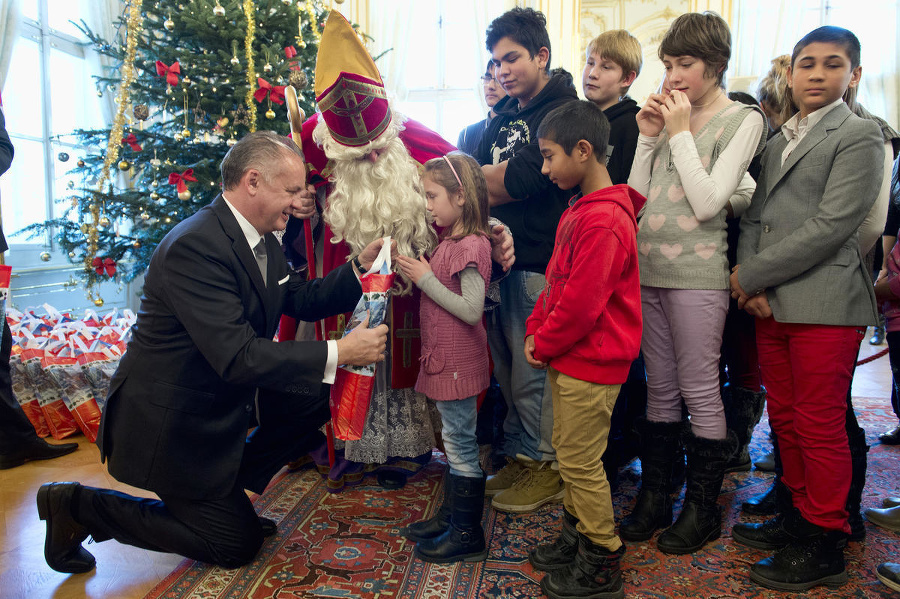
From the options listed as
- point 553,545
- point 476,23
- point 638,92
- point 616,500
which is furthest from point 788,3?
point 553,545

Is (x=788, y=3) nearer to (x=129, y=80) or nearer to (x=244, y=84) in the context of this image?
(x=244, y=84)

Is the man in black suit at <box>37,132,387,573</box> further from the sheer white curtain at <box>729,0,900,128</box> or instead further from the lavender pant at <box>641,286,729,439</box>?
the sheer white curtain at <box>729,0,900,128</box>

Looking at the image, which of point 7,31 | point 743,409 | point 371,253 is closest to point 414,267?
point 371,253

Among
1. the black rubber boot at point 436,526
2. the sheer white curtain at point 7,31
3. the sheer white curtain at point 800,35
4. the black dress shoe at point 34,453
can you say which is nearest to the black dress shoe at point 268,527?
the black rubber boot at point 436,526

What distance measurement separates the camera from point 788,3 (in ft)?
20.9

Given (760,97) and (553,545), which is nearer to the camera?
(553,545)

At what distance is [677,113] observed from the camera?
6.08 ft

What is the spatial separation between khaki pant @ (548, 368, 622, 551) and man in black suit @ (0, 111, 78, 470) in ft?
7.94

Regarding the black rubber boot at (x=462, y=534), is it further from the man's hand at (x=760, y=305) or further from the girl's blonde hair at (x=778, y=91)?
the girl's blonde hair at (x=778, y=91)

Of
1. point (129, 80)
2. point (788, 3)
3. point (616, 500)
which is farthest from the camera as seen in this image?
point (788, 3)

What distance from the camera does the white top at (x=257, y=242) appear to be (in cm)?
178

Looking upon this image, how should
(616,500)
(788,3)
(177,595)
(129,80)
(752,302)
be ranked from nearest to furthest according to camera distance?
(177,595) → (752,302) → (616,500) → (129,80) → (788,3)

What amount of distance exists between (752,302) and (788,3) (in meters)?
6.17

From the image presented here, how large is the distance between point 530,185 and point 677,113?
0.55 m
